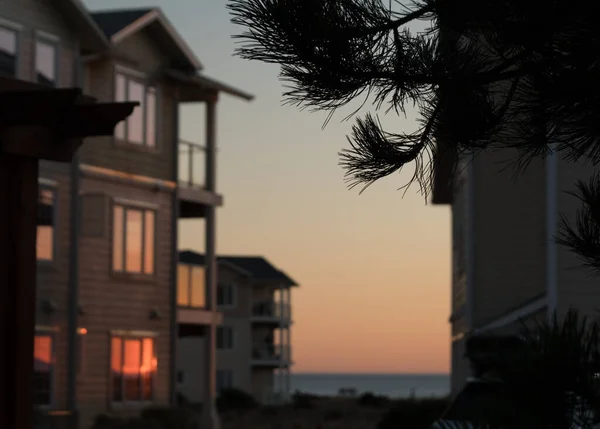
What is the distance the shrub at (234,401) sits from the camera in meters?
65.1

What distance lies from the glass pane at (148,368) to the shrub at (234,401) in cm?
3187

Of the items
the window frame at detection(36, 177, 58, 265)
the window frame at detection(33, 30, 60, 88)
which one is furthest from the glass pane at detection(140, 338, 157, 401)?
the window frame at detection(33, 30, 60, 88)

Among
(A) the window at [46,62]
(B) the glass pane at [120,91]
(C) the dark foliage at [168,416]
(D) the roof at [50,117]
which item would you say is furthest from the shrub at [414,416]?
(D) the roof at [50,117]

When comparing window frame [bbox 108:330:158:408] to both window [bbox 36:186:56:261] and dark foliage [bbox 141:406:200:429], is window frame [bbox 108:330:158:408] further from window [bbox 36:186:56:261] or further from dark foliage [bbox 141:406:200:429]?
window [bbox 36:186:56:261]

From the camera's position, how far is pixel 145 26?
105ft

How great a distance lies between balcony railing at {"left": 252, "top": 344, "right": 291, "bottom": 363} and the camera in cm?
7544

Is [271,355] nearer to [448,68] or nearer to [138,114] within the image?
[138,114]

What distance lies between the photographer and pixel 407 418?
21406 millimetres

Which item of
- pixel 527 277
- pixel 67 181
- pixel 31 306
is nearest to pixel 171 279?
pixel 67 181

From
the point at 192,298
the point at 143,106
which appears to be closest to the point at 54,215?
the point at 143,106

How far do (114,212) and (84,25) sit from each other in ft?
→ 14.3

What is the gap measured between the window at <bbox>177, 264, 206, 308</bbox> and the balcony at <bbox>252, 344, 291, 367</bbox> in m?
40.3

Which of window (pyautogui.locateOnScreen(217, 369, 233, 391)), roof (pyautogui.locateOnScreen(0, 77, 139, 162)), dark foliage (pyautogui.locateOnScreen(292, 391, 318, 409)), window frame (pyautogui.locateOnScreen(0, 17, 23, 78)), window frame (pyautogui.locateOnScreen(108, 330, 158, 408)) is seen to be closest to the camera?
roof (pyautogui.locateOnScreen(0, 77, 139, 162))

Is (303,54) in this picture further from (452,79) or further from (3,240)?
(3,240)
